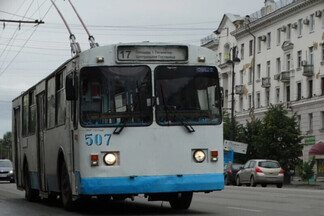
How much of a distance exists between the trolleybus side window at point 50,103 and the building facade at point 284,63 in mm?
44392

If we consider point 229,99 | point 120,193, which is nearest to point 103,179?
point 120,193

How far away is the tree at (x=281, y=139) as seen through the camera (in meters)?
52.7

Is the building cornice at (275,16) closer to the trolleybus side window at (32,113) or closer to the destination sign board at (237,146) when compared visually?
the destination sign board at (237,146)

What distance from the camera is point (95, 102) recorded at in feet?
47.0

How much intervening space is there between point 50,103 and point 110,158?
12.5 feet

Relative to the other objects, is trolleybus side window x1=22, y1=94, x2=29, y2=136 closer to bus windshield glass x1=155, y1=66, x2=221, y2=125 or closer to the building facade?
bus windshield glass x1=155, y1=66, x2=221, y2=125

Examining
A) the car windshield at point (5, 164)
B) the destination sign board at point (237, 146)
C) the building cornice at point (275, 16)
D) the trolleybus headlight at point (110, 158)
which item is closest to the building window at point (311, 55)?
the building cornice at point (275, 16)

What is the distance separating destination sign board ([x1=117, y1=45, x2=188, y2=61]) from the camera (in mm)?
14602

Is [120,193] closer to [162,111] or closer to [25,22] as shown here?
[162,111]

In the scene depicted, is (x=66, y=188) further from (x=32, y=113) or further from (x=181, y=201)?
(x=32, y=113)

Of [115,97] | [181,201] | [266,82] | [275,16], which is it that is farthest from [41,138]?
Answer: [266,82]

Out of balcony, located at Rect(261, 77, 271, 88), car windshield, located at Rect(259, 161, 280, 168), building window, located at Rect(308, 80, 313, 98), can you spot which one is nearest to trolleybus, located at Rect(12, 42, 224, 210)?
car windshield, located at Rect(259, 161, 280, 168)

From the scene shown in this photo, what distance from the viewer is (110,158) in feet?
46.9

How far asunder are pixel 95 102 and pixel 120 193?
1.57 m
